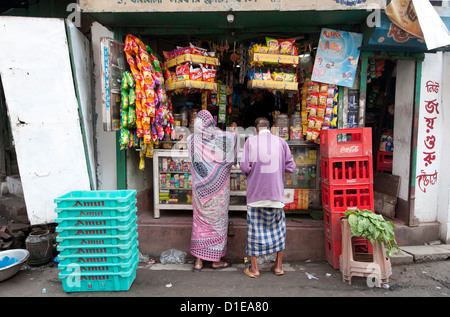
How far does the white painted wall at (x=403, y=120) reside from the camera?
4.36 m

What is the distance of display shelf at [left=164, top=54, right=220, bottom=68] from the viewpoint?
160 inches

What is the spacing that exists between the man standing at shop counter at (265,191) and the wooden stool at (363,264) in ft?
2.44

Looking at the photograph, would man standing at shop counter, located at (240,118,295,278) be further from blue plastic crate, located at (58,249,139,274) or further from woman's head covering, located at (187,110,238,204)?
blue plastic crate, located at (58,249,139,274)

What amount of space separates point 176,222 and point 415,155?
149 inches

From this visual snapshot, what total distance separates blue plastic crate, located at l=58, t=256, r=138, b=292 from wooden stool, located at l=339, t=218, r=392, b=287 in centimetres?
253

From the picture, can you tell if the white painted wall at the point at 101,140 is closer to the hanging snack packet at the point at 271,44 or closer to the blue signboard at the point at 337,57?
the hanging snack packet at the point at 271,44

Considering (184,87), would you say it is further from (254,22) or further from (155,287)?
(155,287)

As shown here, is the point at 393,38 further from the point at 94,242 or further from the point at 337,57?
the point at 94,242

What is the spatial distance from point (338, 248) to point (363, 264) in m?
0.40

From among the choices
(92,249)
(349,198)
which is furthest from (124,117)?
(349,198)

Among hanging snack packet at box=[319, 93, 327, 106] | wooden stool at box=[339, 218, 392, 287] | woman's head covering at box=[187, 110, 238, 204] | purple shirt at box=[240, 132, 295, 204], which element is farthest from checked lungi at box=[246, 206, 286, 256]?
hanging snack packet at box=[319, 93, 327, 106]

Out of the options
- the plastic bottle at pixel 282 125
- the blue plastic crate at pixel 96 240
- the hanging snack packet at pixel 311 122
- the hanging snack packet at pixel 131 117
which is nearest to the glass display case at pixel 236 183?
the plastic bottle at pixel 282 125

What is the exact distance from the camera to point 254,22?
4070 millimetres
